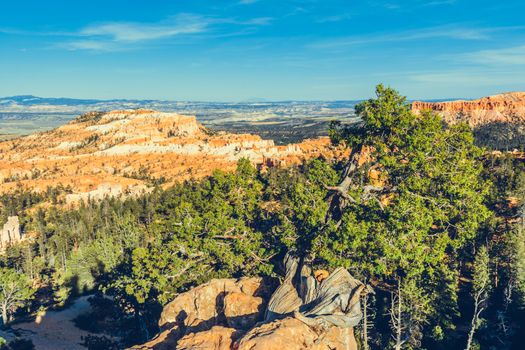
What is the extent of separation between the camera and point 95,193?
354ft

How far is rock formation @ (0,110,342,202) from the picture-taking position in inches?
4673

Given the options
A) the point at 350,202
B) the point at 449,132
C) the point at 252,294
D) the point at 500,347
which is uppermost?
the point at 449,132

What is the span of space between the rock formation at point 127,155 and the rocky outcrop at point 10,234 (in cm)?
2580

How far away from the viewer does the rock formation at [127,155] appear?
118688 millimetres

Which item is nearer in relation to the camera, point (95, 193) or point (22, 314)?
point (22, 314)

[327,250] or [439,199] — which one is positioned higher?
[439,199]

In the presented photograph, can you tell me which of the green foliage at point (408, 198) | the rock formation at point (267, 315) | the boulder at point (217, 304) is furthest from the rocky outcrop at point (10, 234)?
the green foliage at point (408, 198)

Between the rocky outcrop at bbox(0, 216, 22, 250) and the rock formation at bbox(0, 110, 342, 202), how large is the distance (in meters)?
25.8

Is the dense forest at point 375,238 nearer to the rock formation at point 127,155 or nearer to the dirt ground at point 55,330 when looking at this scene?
the dirt ground at point 55,330

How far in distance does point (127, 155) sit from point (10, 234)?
8256 cm

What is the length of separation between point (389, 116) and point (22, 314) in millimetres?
48227

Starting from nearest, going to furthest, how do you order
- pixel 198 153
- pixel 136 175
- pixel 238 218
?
pixel 238 218, pixel 136 175, pixel 198 153

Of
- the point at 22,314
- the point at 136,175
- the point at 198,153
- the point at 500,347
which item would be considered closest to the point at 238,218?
the point at 500,347

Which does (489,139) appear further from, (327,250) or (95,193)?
(327,250)
